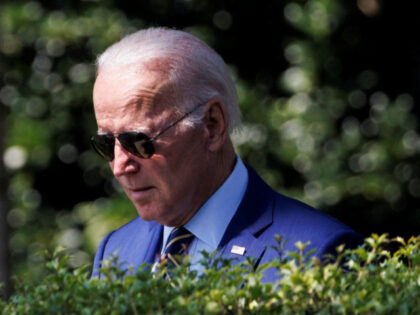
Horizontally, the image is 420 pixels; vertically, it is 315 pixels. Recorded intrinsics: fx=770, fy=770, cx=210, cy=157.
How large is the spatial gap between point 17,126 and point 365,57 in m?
2.99

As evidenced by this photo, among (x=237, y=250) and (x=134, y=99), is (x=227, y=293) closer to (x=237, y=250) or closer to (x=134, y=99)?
(x=237, y=250)

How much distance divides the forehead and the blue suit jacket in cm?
53

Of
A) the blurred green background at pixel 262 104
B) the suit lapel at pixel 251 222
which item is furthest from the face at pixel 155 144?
the blurred green background at pixel 262 104

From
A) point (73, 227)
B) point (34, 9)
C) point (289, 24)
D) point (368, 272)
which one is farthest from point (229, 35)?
point (368, 272)

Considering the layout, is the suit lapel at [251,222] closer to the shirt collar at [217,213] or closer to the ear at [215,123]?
the shirt collar at [217,213]

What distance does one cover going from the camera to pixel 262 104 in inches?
250

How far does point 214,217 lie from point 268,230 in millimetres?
229

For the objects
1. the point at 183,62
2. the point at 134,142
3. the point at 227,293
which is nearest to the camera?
the point at 227,293

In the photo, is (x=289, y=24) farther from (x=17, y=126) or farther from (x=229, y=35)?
(x=17, y=126)

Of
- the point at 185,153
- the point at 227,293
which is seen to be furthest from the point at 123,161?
the point at 227,293

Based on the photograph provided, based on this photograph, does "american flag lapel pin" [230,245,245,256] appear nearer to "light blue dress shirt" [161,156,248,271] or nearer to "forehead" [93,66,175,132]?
"light blue dress shirt" [161,156,248,271]

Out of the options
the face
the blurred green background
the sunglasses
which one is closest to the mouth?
the face

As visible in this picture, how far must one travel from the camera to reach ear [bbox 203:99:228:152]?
321 centimetres

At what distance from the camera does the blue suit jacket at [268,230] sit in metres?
3.03
